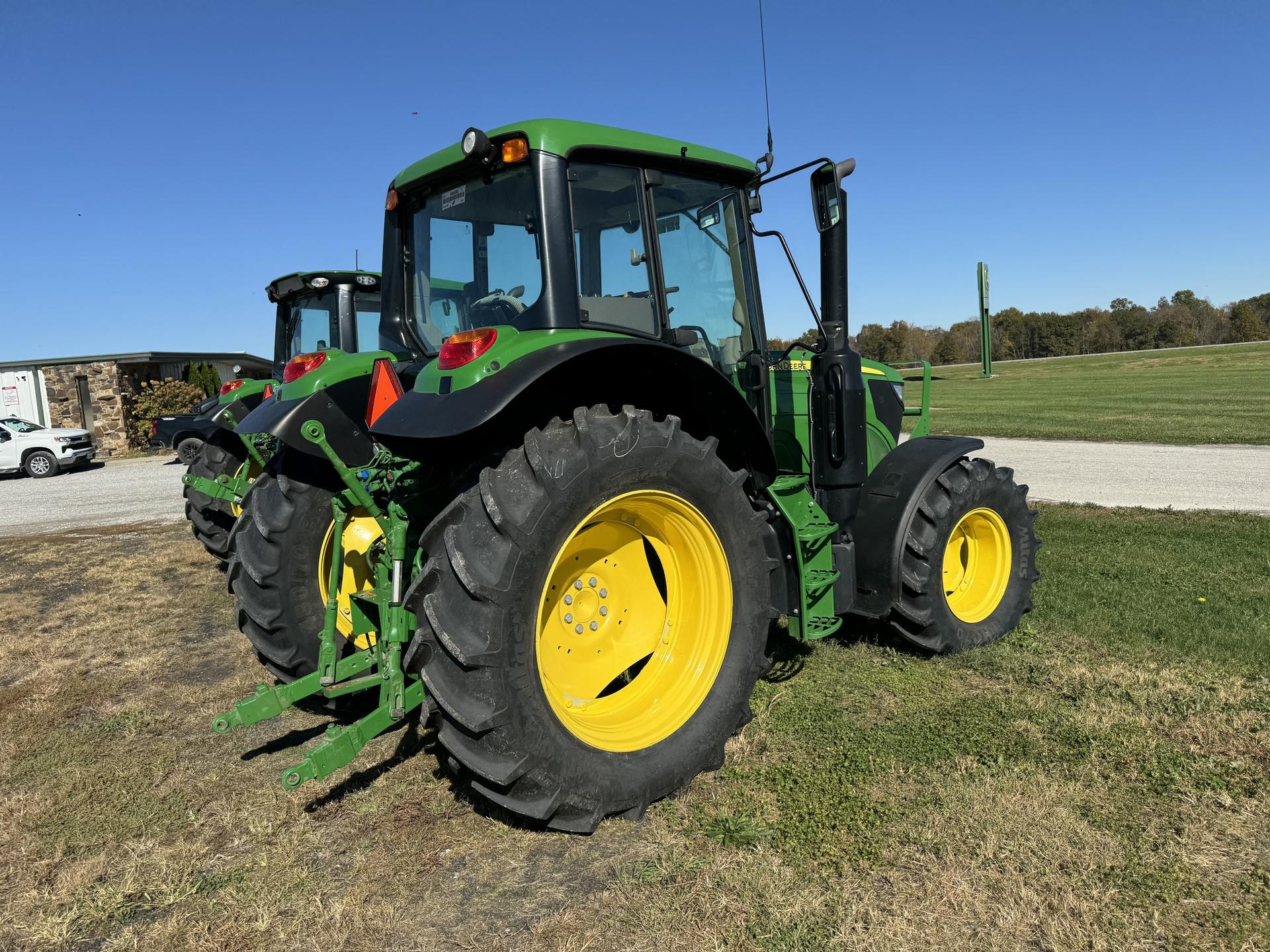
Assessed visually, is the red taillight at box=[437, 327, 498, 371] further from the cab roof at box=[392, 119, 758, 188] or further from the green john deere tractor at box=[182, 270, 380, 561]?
the green john deere tractor at box=[182, 270, 380, 561]

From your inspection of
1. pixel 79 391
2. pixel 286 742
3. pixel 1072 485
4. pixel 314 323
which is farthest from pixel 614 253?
pixel 79 391

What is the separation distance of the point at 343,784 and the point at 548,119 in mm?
2747

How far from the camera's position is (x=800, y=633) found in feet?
13.0

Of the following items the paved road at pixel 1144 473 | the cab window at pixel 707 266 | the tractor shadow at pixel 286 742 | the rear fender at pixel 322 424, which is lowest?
the paved road at pixel 1144 473

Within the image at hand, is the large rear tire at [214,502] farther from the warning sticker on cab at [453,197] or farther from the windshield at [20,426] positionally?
the windshield at [20,426]

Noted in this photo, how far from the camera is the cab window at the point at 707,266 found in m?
3.76

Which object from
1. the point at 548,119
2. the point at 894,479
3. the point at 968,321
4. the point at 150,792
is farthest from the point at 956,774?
the point at 968,321

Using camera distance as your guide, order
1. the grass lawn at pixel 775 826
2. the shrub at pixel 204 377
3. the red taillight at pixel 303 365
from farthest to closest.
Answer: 1. the shrub at pixel 204 377
2. the red taillight at pixel 303 365
3. the grass lawn at pixel 775 826

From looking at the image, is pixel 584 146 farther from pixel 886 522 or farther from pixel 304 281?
pixel 304 281

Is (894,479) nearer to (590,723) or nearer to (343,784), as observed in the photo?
(590,723)

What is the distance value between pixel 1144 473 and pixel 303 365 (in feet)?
36.1

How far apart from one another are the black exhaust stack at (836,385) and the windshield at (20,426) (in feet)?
74.4

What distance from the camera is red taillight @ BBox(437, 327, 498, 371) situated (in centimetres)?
288

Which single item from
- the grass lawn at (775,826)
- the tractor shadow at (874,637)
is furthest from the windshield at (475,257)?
the tractor shadow at (874,637)
